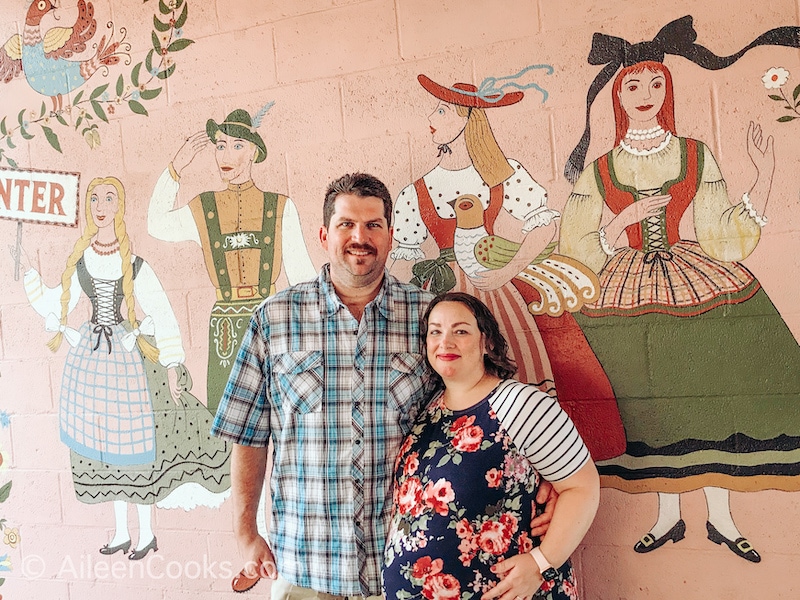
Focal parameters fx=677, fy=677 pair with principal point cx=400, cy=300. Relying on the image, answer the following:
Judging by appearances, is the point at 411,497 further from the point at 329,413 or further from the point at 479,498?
the point at 329,413

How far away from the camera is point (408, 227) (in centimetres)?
206

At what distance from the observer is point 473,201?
79.0 inches

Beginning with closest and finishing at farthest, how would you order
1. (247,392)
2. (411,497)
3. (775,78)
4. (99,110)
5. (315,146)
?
(411,497)
(775,78)
(247,392)
(315,146)
(99,110)

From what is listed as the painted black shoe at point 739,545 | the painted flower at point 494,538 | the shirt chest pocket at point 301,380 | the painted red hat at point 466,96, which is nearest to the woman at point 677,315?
the painted black shoe at point 739,545

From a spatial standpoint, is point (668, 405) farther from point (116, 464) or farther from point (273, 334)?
point (116, 464)

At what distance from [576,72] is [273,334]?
1.12m

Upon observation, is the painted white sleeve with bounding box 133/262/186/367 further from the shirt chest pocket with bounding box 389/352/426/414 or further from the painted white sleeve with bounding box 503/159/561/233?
the painted white sleeve with bounding box 503/159/561/233

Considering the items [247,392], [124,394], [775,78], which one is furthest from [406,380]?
[775,78]

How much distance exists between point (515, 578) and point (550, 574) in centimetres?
13

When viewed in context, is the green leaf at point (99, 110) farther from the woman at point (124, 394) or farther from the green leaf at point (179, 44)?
the green leaf at point (179, 44)

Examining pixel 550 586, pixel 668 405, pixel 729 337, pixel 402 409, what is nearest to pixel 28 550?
pixel 402 409

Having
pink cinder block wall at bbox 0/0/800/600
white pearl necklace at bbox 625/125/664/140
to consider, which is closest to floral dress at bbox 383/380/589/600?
pink cinder block wall at bbox 0/0/800/600

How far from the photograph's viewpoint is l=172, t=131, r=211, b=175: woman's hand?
2.28m

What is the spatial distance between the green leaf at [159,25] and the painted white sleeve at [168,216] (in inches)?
18.7
